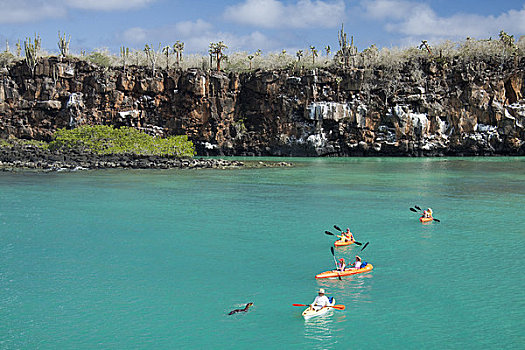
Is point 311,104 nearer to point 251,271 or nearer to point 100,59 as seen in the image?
point 100,59

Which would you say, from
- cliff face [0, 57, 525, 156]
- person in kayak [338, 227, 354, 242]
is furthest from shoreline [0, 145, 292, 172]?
person in kayak [338, 227, 354, 242]

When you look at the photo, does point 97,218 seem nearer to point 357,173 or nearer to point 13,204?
point 13,204

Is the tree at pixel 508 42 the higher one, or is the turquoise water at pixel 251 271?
the tree at pixel 508 42

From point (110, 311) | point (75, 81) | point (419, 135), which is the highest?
point (75, 81)

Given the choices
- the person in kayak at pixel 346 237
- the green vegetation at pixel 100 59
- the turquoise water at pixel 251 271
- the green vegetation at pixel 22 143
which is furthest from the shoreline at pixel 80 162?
the person in kayak at pixel 346 237

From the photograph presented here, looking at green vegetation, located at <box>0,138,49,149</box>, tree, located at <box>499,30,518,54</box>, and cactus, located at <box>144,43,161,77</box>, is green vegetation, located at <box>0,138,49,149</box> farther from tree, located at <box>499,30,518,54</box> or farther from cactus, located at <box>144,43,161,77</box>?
tree, located at <box>499,30,518,54</box>

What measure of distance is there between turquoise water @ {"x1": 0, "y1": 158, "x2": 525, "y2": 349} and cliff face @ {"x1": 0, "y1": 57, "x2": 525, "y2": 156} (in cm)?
4718

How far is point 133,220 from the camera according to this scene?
2444 centimetres

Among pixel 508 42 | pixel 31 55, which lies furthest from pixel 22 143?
pixel 508 42

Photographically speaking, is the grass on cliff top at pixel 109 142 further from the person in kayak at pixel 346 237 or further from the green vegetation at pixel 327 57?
the person in kayak at pixel 346 237

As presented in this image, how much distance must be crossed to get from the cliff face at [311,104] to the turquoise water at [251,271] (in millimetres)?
47178

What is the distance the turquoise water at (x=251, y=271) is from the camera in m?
11.7

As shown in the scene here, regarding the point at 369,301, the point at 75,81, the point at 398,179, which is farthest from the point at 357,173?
the point at 75,81

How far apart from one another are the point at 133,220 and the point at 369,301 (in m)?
14.1
